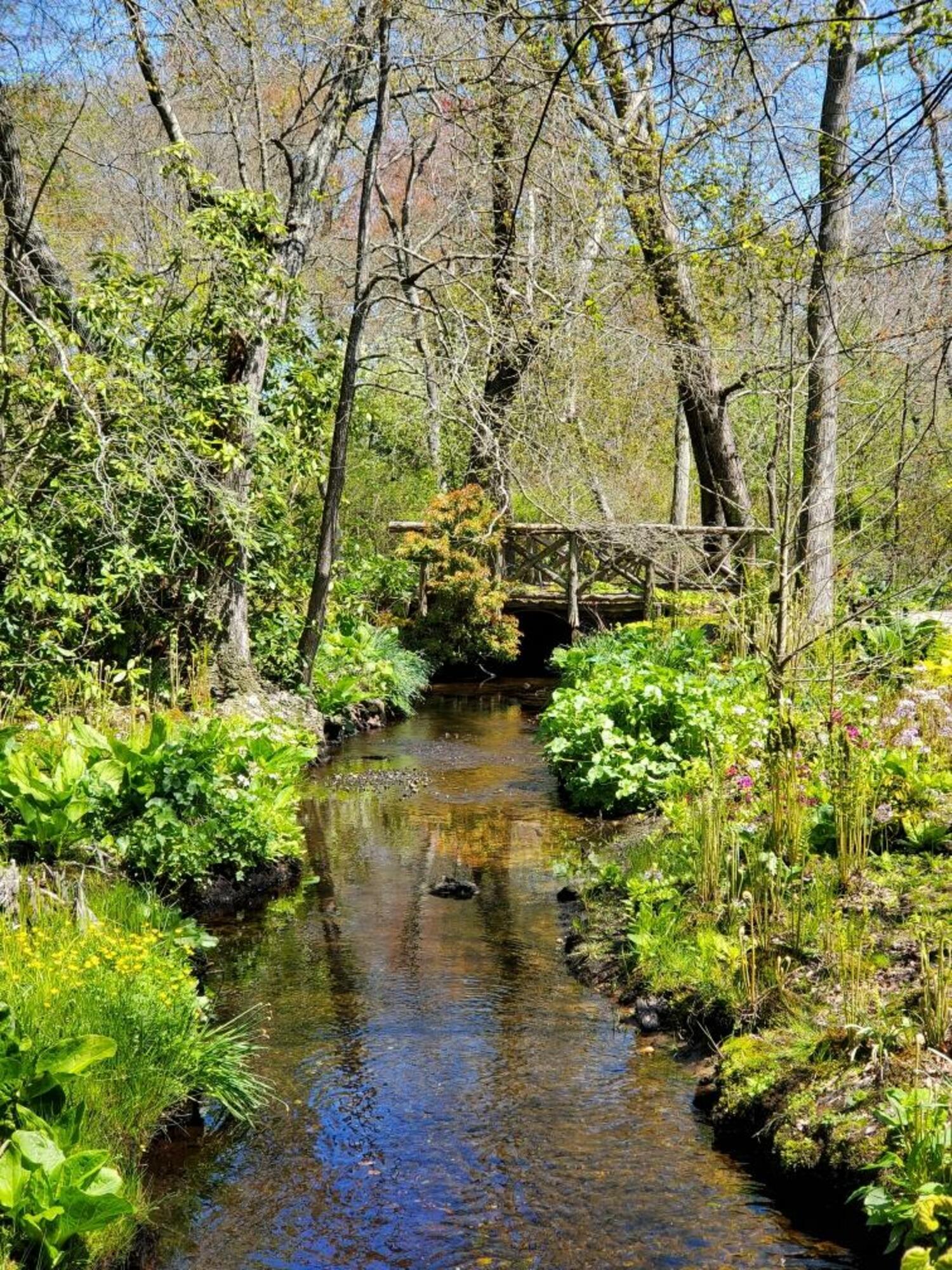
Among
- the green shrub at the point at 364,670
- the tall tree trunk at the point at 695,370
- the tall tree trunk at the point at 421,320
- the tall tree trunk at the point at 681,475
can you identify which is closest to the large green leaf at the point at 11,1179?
the green shrub at the point at 364,670

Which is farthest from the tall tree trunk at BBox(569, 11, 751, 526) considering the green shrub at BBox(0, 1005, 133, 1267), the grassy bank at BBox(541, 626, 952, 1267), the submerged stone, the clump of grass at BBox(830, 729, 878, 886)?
the green shrub at BBox(0, 1005, 133, 1267)

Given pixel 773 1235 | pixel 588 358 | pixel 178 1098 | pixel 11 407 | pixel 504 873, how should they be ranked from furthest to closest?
pixel 588 358 < pixel 11 407 < pixel 504 873 < pixel 178 1098 < pixel 773 1235

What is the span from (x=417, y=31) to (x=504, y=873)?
897 cm

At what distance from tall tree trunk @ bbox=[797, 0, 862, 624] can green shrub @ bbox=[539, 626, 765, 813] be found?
95 cm

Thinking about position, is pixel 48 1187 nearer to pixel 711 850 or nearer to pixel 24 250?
pixel 711 850

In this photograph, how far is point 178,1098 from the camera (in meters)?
4.70

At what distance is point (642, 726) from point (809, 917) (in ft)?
13.4

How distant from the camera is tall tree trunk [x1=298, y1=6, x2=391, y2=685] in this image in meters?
12.5

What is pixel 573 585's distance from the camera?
58.9 ft

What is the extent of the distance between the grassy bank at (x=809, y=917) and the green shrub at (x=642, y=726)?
0.09ft

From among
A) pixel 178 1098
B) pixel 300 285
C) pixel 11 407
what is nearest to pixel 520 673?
pixel 300 285

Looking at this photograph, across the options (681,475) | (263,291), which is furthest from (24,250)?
(681,475)

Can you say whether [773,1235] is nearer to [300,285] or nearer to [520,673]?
[300,285]

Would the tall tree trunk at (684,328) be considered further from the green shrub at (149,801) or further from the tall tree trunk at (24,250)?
the green shrub at (149,801)
